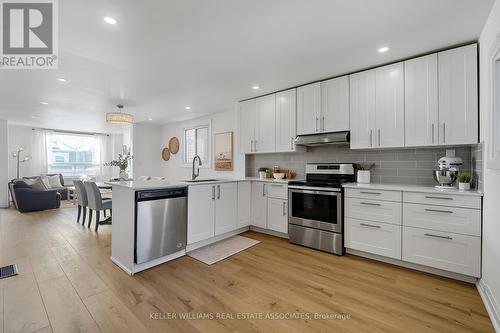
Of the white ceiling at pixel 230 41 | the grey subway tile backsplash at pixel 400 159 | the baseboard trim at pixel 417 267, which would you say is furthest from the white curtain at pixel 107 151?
the baseboard trim at pixel 417 267

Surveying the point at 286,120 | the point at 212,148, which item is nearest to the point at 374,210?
the point at 286,120

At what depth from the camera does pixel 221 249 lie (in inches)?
126

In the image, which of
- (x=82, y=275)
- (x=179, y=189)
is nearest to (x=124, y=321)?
(x=82, y=275)

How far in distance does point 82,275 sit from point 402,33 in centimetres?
413

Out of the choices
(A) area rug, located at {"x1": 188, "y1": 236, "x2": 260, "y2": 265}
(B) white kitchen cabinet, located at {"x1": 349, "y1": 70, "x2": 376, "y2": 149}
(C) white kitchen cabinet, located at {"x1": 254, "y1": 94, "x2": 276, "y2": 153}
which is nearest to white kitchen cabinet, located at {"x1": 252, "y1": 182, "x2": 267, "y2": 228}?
(A) area rug, located at {"x1": 188, "y1": 236, "x2": 260, "y2": 265}

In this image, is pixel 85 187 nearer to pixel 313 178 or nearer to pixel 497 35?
pixel 313 178

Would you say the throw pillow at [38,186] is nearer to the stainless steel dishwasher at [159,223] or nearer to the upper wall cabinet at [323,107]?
the stainless steel dishwasher at [159,223]

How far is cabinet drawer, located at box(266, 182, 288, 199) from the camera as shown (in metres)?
3.61

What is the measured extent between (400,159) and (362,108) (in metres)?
0.87

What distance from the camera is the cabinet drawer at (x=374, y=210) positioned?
2.58 m

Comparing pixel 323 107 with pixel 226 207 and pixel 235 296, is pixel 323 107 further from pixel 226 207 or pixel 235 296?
pixel 235 296

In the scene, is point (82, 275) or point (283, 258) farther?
point (283, 258)

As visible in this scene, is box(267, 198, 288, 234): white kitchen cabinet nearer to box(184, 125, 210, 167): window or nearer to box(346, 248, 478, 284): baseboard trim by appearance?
box(346, 248, 478, 284): baseboard trim

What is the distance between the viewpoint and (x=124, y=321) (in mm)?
1696
